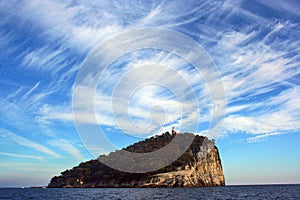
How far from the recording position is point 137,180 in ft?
547

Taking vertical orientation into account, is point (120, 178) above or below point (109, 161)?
below

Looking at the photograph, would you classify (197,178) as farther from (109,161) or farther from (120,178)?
(109,161)

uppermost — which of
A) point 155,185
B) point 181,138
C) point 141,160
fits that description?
point 181,138

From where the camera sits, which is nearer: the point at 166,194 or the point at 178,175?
the point at 166,194

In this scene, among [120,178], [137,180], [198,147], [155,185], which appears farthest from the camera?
[198,147]

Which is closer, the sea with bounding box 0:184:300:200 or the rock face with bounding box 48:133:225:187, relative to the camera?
the sea with bounding box 0:184:300:200

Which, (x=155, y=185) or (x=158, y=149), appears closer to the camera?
(x=155, y=185)

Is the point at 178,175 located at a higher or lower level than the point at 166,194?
higher

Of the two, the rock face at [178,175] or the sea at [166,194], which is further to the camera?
the rock face at [178,175]

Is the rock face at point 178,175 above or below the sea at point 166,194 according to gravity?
above

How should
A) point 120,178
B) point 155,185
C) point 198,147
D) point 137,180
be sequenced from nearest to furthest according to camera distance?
point 155,185, point 137,180, point 120,178, point 198,147

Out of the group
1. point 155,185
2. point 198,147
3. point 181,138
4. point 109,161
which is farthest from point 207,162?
point 109,161

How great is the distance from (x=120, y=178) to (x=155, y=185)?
32.5m

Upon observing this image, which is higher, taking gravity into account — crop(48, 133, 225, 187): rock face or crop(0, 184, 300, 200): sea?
crop(48, 133, 225, 187): rock face
